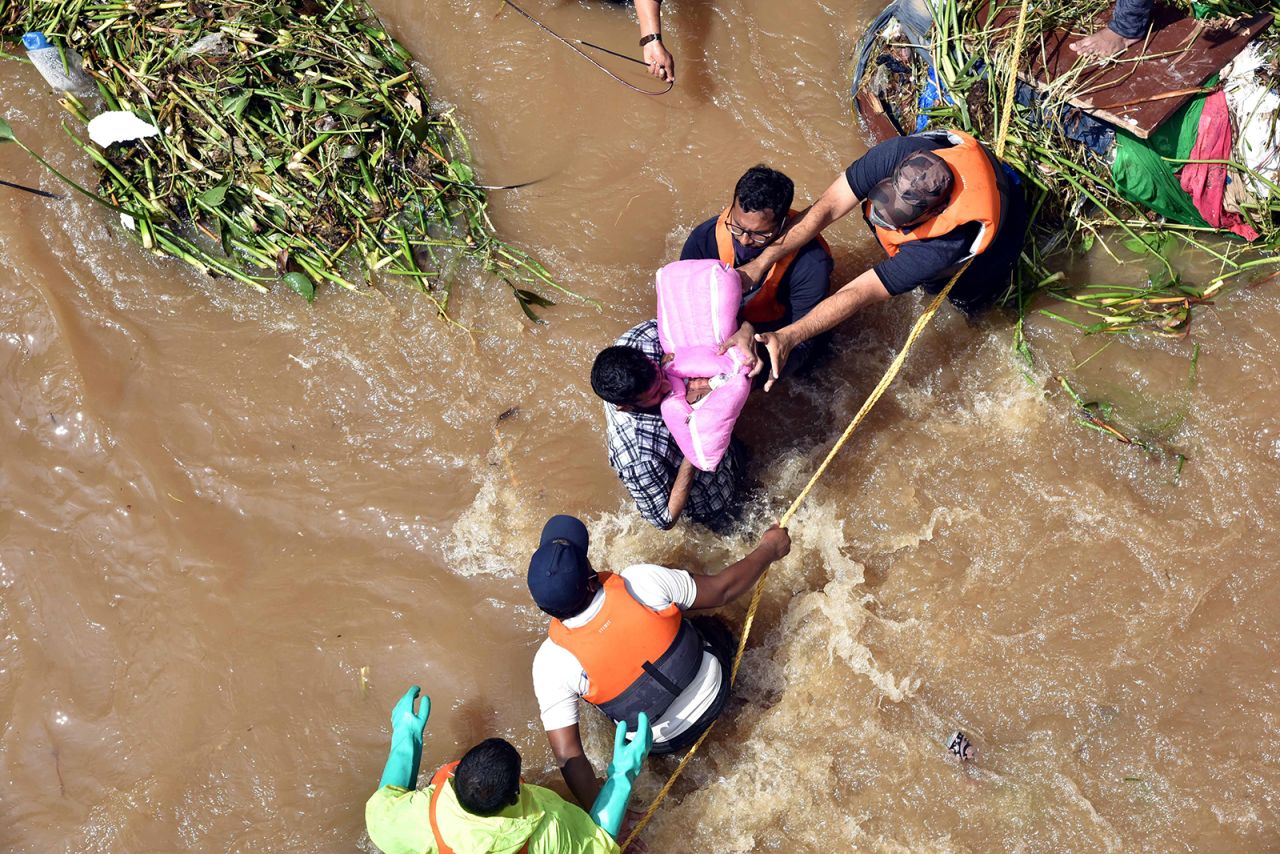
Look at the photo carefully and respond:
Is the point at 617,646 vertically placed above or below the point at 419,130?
below

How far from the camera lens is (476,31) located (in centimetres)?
464

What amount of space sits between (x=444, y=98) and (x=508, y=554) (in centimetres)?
244

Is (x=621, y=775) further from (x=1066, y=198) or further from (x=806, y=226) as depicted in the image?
(x=1066, y=198)

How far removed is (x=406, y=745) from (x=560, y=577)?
1071mm

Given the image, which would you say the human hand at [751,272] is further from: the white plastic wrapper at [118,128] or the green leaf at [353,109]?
the white plastic wrapper at [118,128]

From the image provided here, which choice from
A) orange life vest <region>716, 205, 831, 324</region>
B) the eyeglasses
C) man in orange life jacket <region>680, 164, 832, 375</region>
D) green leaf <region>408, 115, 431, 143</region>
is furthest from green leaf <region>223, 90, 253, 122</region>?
the eyeglasses

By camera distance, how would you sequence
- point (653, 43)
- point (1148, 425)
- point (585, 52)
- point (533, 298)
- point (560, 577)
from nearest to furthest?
point (560, 577) → point (1148, 425) → point (653, 43) → point (533, 298) → point (585, 52)

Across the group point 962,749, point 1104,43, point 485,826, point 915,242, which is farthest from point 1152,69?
point 485,826

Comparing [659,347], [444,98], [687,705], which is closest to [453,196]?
[444,98]

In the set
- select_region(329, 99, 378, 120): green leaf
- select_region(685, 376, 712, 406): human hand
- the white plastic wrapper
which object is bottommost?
select_region(685, 376, 712, 406): human hand

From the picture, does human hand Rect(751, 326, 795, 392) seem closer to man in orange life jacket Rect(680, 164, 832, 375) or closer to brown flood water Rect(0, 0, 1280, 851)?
man in orange life jacket Rect(680, 164, 832, 375)

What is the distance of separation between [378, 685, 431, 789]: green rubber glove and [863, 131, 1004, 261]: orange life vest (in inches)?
105

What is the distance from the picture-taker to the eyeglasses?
321cm

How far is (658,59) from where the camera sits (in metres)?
4.08
